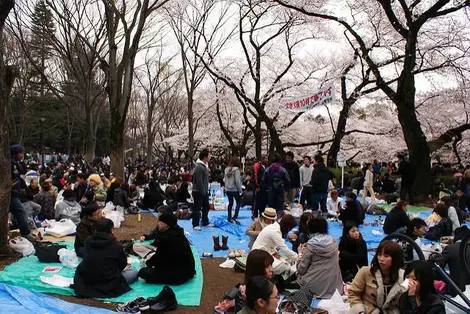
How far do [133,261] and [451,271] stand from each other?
3997 mm

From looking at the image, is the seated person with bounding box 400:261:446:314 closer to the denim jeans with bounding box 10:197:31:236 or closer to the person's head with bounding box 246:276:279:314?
the person's head with bounding box 246:276:279:314

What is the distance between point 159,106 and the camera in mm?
28391

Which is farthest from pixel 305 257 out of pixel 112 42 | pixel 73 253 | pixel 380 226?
pixel 112 42

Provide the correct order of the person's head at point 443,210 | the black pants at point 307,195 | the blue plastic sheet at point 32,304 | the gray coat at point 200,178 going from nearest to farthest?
1. the blue plastic sheet at point 32,304
2. the person's head at point 443,210
3. the gray coat at point 200,178
4. the black pants at point 307,195

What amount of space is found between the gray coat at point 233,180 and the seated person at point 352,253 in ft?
13.0

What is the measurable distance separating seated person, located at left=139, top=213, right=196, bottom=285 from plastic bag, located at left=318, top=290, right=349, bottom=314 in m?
1.70

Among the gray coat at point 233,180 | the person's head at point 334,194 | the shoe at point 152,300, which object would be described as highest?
the gray coat at point 233,180

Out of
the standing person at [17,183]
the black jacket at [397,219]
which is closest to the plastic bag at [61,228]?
the standing person at [17,183]

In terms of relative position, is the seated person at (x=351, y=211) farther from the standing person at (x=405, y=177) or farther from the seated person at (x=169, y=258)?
the standing person at (x=405, y=177)

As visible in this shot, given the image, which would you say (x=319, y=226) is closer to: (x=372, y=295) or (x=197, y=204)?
(x=372, y=295)

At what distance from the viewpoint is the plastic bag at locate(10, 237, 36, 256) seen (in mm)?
5906

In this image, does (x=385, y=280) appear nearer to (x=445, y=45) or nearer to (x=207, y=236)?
(x=207, y=236)

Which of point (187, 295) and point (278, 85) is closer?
point (187, 295)

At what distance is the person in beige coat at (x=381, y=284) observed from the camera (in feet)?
10.9
